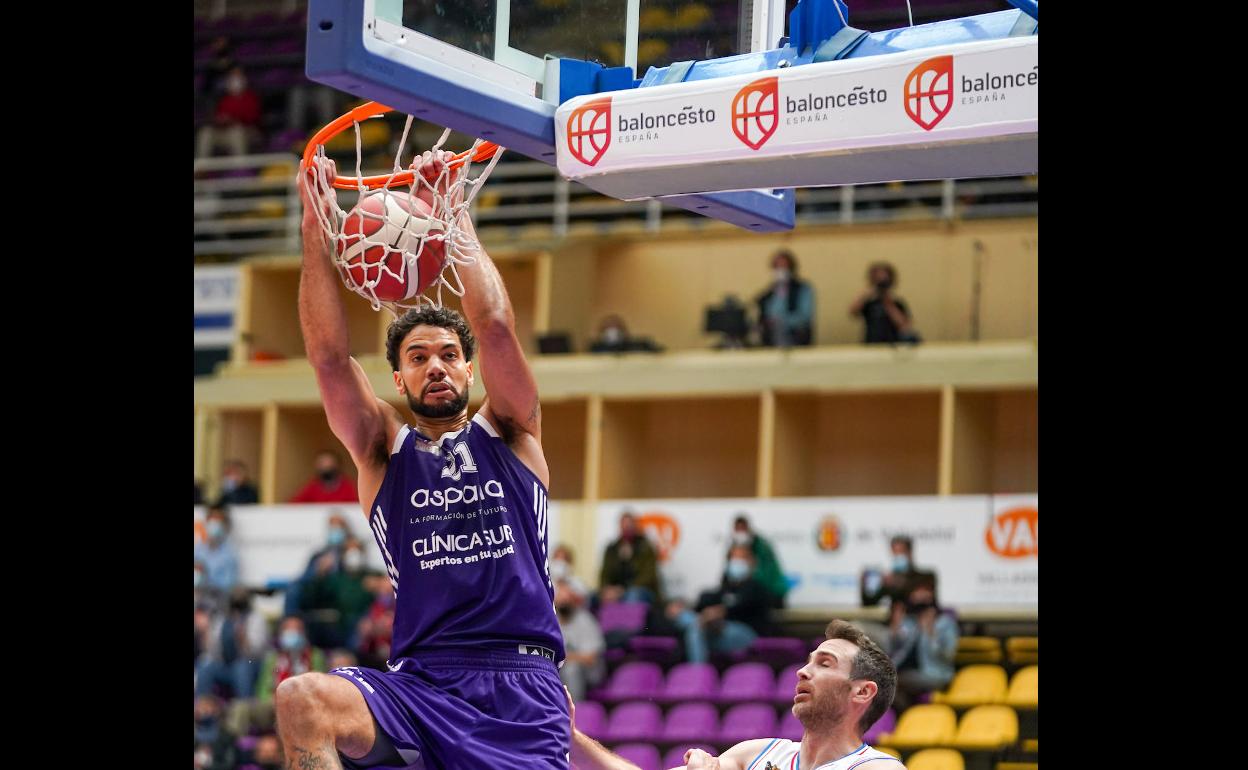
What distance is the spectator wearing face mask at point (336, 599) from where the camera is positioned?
1380 centimetres

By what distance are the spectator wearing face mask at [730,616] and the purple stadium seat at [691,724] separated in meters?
0.40

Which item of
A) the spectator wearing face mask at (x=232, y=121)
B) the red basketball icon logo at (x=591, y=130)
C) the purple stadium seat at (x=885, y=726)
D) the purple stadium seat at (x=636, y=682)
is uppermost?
the spectator wearing face mask at (x=232, y=121)

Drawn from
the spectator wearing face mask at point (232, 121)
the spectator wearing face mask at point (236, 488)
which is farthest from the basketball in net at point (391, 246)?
the spectator wearing face mask at point (232, 121)

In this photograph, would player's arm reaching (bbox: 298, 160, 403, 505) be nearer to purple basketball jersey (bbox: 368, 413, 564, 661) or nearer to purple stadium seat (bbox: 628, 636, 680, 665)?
purple basketball jersey (bbox: 368, 413, 564, 661)

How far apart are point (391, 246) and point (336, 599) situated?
8862mm

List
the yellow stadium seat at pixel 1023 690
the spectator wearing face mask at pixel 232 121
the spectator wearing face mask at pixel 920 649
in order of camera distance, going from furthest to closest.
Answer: the spectator wearing face mask at pixel 232 121, the spectator wearing face mask at pixel 920 649, the yellow stadium seat at pixel 1023 690

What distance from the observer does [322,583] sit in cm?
1413

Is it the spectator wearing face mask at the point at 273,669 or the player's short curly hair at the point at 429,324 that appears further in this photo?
the spectator wearing face mask at the point at 273,669

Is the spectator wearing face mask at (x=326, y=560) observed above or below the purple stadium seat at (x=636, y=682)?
above

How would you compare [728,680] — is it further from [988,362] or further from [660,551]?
[988,362]

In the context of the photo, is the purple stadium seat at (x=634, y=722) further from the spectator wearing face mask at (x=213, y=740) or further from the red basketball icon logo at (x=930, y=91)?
the red basketball icon logo at (x=930, y=91)

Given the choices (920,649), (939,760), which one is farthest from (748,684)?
(939,760)
